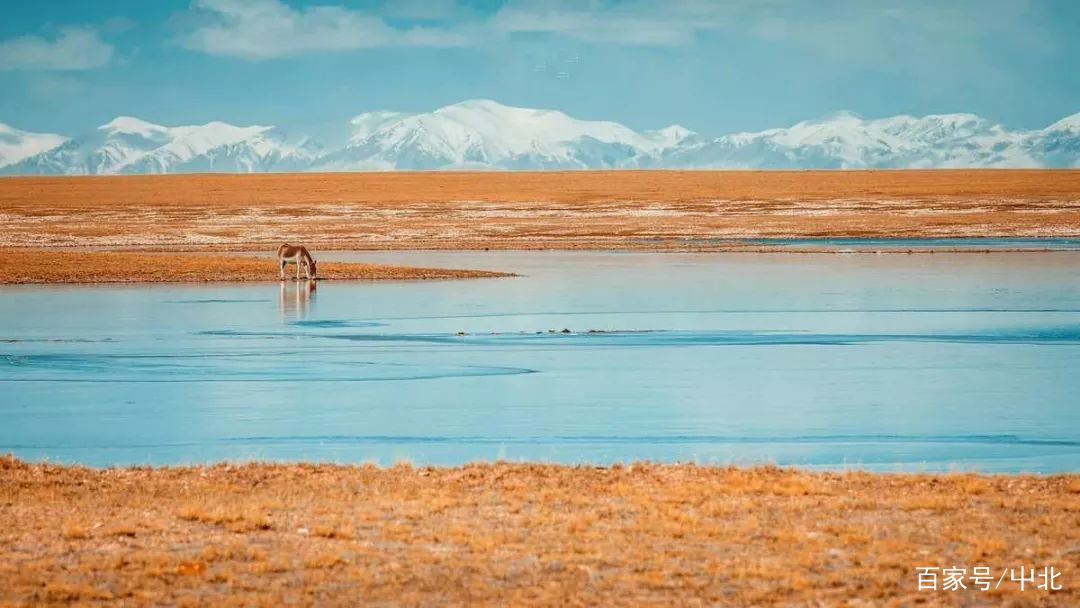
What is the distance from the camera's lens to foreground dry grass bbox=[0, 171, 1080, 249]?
217ft

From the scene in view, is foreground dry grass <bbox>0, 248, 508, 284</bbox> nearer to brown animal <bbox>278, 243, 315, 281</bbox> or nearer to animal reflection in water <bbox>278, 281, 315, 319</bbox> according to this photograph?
brown animal <bbox>278, 243, 315, 281</bbox>

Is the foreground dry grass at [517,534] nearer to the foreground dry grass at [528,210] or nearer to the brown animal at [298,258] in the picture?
the brown animal at [298,258]

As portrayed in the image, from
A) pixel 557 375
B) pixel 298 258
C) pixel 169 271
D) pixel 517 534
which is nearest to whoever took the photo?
pixel 517 534

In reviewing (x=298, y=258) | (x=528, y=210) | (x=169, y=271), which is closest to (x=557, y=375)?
(x=298, y=258)

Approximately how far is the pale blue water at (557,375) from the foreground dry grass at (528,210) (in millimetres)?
27246

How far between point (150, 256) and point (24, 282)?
643 cm

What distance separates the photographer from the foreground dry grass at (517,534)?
935 cm

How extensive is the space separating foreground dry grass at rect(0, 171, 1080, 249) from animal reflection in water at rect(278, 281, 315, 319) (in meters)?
21.3

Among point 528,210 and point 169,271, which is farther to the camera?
point 528,210

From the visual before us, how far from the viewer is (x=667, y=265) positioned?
47.3 m

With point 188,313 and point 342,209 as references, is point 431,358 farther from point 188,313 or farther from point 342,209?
point 342,209

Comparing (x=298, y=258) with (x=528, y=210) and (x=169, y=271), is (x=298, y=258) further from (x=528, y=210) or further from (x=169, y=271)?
(x=528, y=210)

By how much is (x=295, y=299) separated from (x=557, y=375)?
51.0 feet

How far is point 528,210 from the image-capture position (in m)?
90.7
